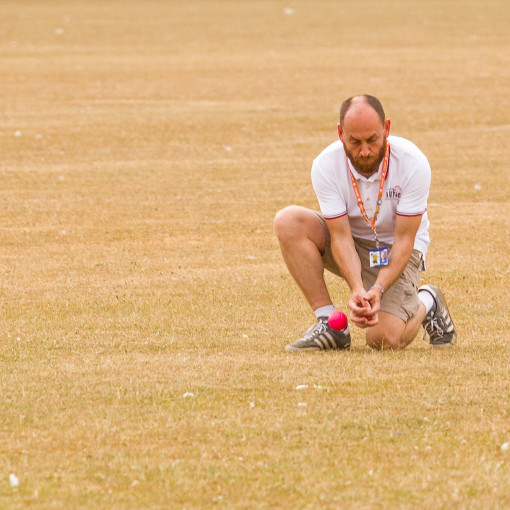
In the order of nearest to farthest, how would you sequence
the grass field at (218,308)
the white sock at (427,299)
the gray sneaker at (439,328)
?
the grass field at (218,308), the gray sneaker at (439,328), the white sock at (427,299)

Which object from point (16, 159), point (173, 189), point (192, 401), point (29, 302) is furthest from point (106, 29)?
point (192, 401)

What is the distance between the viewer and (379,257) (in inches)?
271

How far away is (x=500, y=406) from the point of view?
564 centimetres

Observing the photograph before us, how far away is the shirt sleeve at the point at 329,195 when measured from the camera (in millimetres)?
6852

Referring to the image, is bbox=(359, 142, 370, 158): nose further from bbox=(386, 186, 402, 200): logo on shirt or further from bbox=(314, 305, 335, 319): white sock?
bbox=(314, 305, 335, 319): white sock

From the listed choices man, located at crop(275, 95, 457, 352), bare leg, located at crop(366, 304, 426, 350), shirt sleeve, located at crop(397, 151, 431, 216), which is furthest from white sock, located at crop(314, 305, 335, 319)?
shirt sleeve, located at crop(397, 151, 431, 216)

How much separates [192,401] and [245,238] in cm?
528

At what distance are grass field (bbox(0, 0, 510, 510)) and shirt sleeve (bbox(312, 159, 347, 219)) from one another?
0.81 m

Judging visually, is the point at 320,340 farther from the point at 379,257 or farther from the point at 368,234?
the point at 368,234

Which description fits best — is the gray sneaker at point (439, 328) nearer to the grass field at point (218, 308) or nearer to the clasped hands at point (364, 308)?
the grass field at point (218, 308)

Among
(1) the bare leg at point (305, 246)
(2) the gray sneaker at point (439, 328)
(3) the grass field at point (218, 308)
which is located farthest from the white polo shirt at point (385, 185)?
(3) the grass field at point (218, 308)

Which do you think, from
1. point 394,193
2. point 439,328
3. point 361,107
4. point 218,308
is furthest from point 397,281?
point 218,308

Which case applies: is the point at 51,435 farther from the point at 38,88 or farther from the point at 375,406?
the point at 38,88

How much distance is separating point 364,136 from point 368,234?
2.49ft
